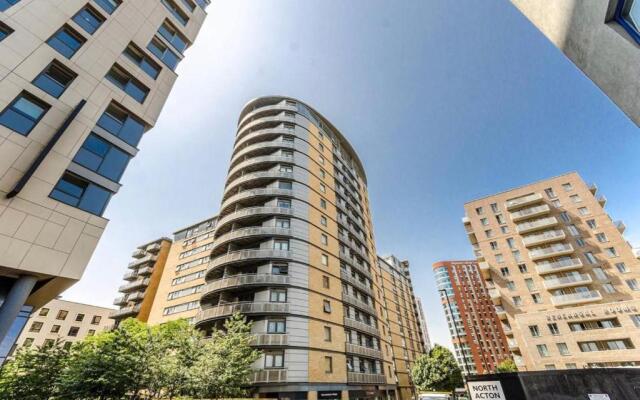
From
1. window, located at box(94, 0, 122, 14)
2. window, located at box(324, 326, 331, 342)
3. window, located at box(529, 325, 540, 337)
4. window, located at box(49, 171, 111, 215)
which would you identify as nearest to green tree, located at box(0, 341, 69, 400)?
window, located at box(49, 171, 111, 215)

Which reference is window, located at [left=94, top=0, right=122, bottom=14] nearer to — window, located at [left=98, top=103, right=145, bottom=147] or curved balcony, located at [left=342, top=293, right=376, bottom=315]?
window, located at [left=98, top=103, right=145, bottom=147]

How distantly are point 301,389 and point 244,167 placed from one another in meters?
23.0

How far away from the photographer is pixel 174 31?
20.9m

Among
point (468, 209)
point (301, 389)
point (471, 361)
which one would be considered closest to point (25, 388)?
point (301, 389)

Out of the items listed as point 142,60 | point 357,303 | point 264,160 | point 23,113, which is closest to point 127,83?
point 142,60

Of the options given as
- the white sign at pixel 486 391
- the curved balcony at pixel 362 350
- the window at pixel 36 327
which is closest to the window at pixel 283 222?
the curved balcony at pixel 362 350

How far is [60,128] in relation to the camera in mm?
12406

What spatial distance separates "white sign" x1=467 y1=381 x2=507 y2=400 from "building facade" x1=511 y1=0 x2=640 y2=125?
8.15m

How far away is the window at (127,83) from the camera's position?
1625cm

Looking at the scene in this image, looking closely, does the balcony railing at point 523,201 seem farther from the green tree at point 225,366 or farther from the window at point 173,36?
the window at point 173,36

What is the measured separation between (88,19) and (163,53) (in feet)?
14.7

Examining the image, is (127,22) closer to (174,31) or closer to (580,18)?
(174,31)

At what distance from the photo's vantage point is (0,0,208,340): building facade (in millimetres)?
10617

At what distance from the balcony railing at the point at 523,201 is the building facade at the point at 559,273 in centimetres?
13
